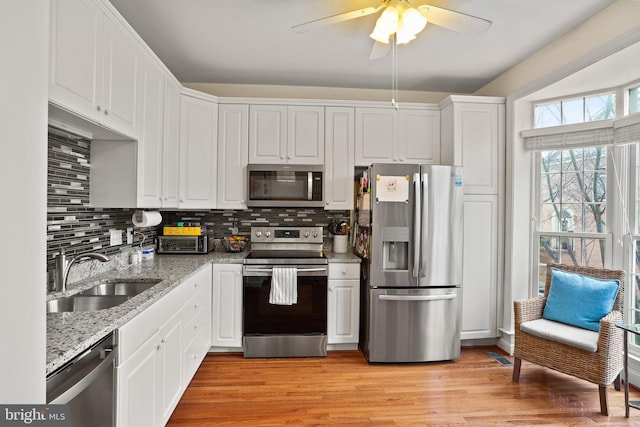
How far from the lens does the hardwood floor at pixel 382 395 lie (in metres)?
2.11

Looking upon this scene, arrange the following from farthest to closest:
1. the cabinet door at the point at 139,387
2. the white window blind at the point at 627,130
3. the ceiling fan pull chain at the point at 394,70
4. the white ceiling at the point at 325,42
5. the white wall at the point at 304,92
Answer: the white wall at the point at 304,92, the ceiling fan pull chain at the point at 394,70, the white window blind at the point at 627,130, the white ceiling at the point at 325,42, the cabinet door at the point at 139,387

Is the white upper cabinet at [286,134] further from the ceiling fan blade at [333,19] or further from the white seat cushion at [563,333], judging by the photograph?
the white seat cushion at [563,333]

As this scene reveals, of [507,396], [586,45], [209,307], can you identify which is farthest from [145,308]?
[586,45]

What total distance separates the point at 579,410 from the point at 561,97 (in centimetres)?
239

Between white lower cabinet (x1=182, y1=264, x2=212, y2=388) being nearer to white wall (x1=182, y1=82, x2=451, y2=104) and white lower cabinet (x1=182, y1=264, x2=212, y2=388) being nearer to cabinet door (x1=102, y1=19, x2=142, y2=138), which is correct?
cabinet door (x1=102, y1=19, x2=142, y2=138)

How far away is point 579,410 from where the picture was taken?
221 centimetres

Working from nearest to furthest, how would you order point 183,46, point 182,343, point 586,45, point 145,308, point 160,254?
point 145,308
point 182,343
point 586,45
point 183,46
point 160,254

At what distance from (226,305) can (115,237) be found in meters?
1.02

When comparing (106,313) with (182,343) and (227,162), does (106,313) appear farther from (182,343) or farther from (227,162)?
(227,162)

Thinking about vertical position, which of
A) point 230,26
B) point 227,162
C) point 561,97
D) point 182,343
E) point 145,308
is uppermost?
point 230,26

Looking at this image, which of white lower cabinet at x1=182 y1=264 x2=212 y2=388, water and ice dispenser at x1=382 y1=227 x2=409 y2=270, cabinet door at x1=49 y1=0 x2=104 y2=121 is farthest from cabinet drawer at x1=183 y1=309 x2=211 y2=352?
water and ice dispenser at x1=382 y1=227 x2=409 y2=270

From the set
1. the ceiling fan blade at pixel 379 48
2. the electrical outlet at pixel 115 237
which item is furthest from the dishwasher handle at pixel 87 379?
the ceiling fan blade at pixel 379 48

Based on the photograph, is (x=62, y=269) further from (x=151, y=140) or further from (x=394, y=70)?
(x=394, y=70)

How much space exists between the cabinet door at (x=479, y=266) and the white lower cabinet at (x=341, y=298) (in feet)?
3.27
